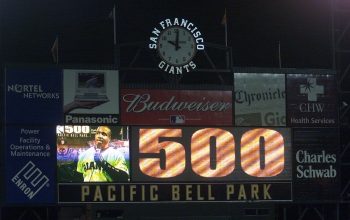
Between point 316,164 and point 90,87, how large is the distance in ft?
20.6

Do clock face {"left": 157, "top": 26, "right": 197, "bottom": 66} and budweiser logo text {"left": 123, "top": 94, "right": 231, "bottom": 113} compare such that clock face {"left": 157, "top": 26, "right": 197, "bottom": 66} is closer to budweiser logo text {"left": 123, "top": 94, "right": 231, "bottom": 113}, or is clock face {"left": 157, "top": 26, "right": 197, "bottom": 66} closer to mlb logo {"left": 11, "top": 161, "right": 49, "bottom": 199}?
budweiser logo text {"left": 123, "top": 94, "right": 231, "bottom": 113}

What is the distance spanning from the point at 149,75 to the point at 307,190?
517 centimetres

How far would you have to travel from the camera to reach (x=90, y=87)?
16484 millimetres

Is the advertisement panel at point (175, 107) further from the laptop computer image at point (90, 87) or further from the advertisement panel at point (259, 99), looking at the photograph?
the laptop computer image at point (90, 87)

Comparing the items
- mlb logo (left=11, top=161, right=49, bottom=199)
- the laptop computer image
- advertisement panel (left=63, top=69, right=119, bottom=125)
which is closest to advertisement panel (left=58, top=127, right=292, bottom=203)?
mlb logo (left=11, top=161, right=49, bottom=199)

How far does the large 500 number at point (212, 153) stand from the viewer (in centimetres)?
1667

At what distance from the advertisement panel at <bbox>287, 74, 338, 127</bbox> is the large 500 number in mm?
790

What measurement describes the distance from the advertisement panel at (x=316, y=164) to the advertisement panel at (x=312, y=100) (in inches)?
9.4

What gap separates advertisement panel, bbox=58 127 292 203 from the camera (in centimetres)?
1641

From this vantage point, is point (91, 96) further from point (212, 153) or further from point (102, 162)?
point (212, 153)

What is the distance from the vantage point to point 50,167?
1608 centimetres

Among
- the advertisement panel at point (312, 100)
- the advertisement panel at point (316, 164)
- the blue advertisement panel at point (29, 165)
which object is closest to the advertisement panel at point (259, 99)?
Answer: the advertisement panel at point (312, 100)

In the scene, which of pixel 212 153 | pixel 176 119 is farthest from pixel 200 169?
pixel 176 119

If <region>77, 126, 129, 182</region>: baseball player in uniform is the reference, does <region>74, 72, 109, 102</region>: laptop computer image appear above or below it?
above
